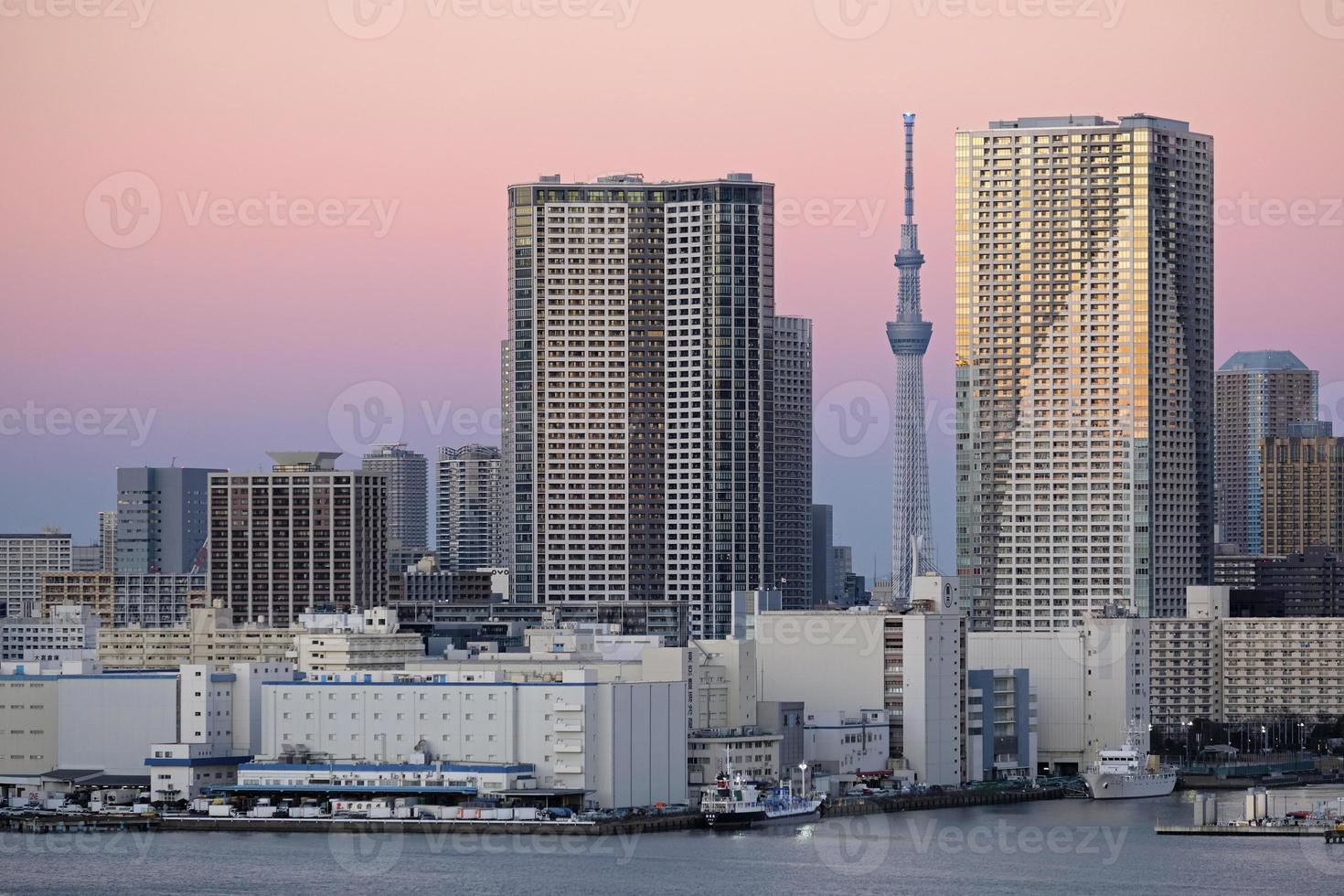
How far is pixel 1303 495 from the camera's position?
19050cm

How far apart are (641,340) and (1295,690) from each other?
3932cm

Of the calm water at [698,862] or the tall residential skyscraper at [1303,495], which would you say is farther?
the tall residential skyscraper at [1303,495]

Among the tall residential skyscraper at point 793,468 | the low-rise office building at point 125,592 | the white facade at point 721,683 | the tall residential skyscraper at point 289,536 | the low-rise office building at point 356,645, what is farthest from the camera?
the low-rise office building at point 125,592

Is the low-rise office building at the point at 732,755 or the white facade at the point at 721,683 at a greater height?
the white facade at the point at 721,683

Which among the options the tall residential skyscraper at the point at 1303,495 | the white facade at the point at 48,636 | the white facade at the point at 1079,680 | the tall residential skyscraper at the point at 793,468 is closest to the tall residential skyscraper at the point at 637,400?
the tall residential skyscraper at the point at 793,468

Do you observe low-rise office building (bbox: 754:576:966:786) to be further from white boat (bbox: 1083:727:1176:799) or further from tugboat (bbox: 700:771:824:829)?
tugboat (bbox: 700:771:824:829)

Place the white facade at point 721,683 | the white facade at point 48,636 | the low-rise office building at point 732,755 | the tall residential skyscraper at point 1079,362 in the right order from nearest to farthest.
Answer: the low-rise office building at point 732,755, the white facade at point 721,683, the white facade at point 48,636, the tall residential skyscraper at point 1079,362

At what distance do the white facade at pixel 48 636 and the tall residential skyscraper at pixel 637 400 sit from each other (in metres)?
22.7

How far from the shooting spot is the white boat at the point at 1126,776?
10075cm

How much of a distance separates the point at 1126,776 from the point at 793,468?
56796 mm

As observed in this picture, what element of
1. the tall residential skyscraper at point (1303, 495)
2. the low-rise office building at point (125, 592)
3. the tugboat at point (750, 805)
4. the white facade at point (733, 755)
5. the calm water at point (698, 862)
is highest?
the tall residential skyscraper at point (1303, 495)

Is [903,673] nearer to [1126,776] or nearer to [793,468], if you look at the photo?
[1126,776]

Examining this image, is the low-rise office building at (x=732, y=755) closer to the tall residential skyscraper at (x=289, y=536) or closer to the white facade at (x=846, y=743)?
the white facade at (x=846, y=743)

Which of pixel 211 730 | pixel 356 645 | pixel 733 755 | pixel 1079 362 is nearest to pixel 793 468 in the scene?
pixel 1079 362
